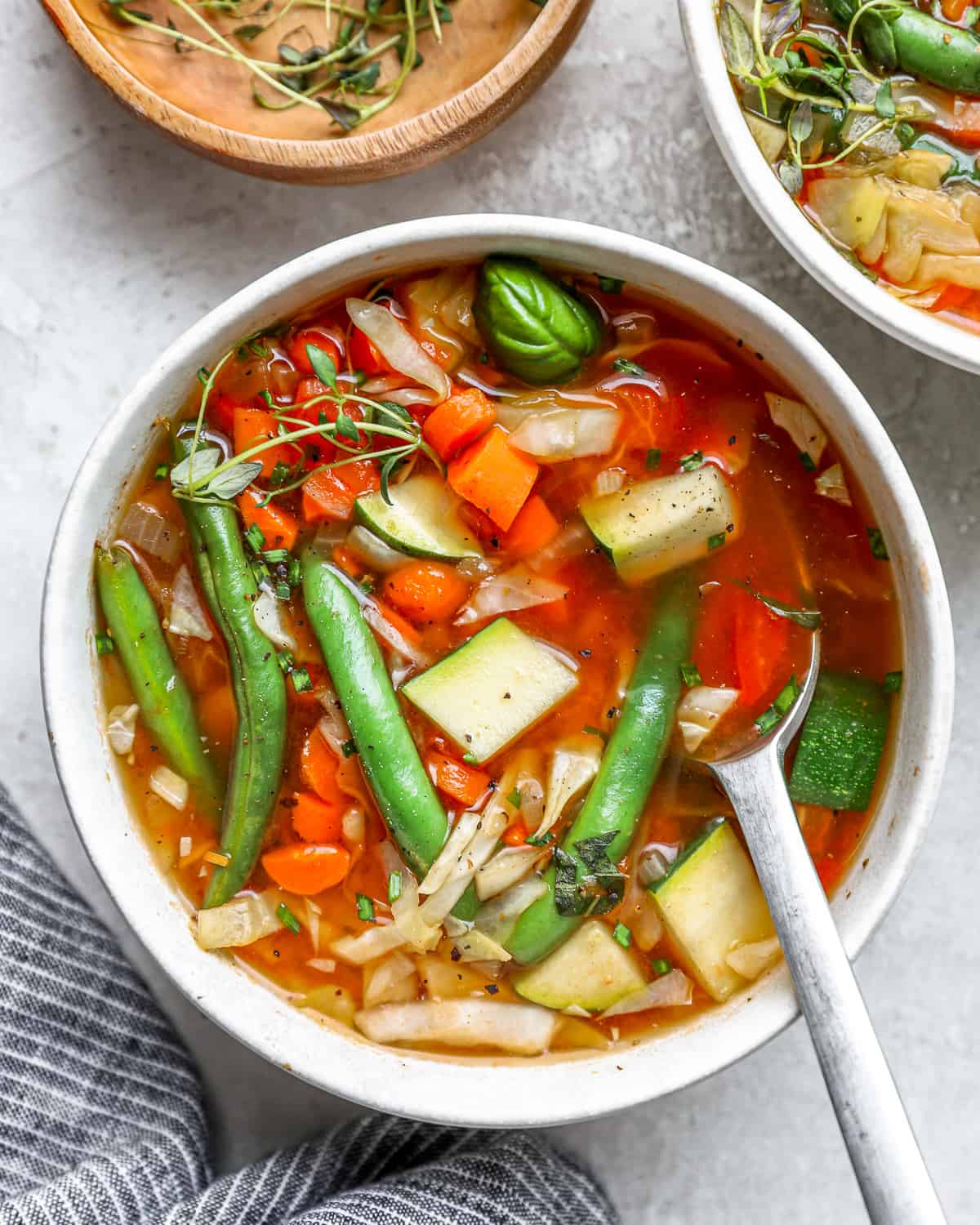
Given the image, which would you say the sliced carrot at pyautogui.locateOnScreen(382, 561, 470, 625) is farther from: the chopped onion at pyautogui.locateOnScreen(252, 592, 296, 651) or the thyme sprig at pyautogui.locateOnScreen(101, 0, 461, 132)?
the thyme sprig at pyautogui.locateOnScreen(101, 0, 461, 132)

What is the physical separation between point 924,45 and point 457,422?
1.03 m

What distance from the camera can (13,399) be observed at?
2.46 metres

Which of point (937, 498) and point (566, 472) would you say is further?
point (937, 498)

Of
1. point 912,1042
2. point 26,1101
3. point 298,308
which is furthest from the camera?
point 912,1042

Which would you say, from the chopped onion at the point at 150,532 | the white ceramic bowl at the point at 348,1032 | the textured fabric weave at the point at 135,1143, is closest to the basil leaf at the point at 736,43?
the white ceramic bowl at the point at 348,1032

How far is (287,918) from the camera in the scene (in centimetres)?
219

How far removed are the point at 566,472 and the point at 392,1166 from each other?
1.45 metres

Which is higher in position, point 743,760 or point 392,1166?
point 743,760

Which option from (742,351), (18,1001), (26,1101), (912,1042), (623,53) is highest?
(623,53)

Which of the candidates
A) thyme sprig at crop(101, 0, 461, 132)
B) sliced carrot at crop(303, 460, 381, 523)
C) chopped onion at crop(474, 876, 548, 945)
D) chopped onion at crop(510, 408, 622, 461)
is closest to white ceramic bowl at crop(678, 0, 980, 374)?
chopped onion at crop(510, 408, 622, 461)

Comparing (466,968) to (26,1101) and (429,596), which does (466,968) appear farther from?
(26,1101)

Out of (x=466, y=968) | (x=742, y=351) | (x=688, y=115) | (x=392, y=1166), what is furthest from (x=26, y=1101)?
(x=688, y=115)

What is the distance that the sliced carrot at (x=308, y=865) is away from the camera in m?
2.17

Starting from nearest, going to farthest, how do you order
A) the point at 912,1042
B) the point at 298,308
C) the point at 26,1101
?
the point at 298,308 < the point at 26,1101 < the point at 912,1042
